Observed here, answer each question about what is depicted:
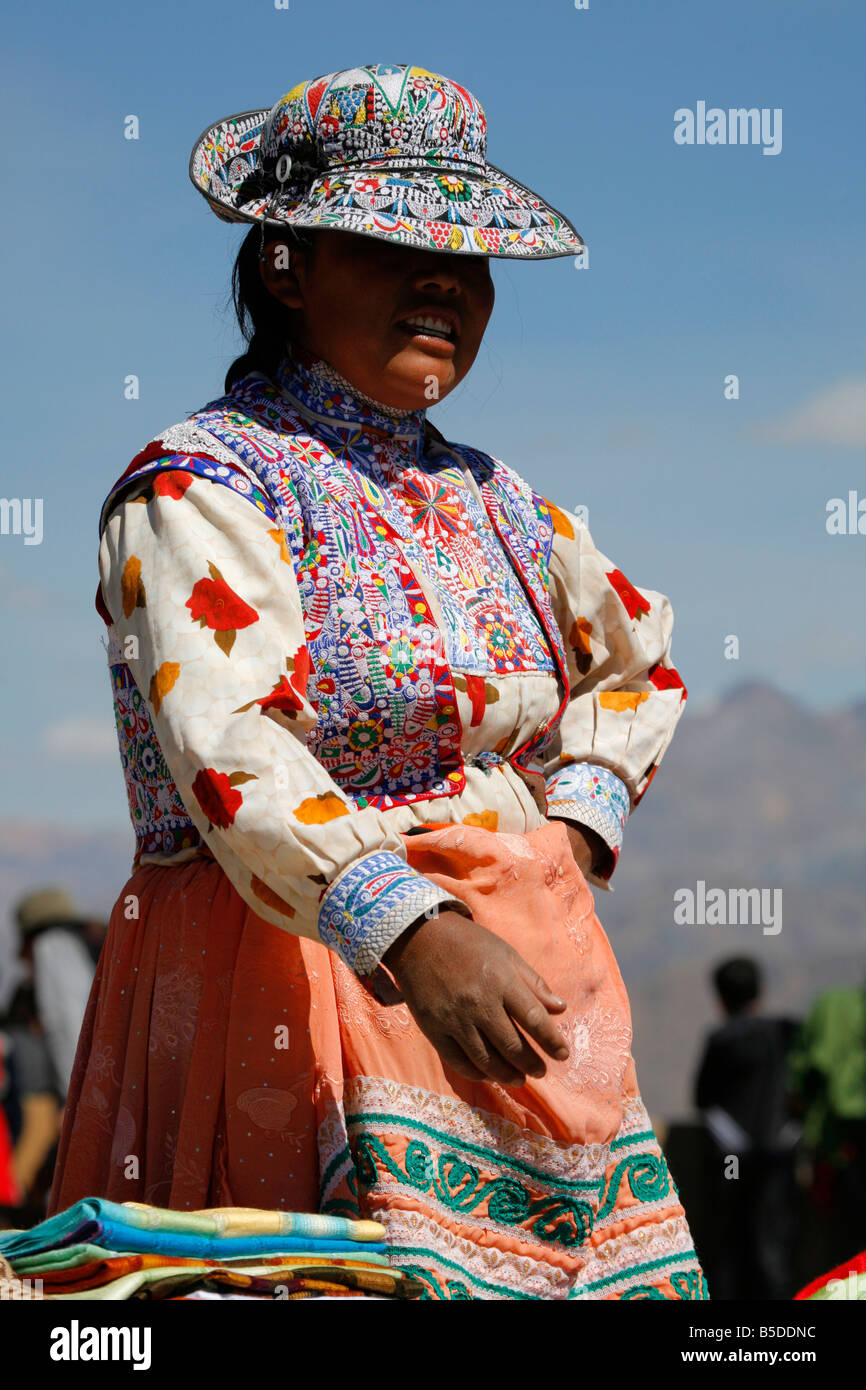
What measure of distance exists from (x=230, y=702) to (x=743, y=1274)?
6.78 metres

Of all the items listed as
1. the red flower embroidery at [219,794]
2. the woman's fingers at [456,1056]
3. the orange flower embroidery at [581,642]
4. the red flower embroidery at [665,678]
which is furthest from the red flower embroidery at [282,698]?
the red flower embroidery at [665,678]

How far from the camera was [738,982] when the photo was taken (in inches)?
321

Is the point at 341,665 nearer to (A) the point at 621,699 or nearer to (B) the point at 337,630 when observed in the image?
(B) the point at 337,630

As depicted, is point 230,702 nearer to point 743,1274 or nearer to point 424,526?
point 424,526

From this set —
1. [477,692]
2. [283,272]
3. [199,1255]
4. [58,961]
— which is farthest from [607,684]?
[58,961]

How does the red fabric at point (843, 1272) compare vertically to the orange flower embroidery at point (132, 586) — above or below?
below

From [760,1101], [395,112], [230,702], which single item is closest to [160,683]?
[230,702]

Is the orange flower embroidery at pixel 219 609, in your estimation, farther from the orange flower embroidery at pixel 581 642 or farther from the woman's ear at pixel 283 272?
the orange flower embroidery at pixel 581 642

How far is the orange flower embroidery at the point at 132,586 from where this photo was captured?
2404 mm

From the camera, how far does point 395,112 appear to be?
270 centimetres

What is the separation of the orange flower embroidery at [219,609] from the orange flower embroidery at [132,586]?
9cm

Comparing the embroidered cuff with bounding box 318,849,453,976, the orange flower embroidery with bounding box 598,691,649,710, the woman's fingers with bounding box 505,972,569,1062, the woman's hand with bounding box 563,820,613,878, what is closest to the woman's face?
the orange flower embroidery with bounding box 598,691,649,710
